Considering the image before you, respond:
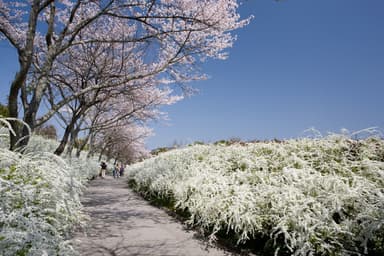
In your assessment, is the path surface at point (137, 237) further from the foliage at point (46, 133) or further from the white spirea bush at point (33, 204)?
the foliage at point (46, 133)

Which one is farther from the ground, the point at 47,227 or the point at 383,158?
the point at 383,158

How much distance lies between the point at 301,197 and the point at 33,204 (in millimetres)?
3096

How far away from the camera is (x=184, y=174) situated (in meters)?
5.61

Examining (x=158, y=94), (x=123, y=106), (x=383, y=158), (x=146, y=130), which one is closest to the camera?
(x=383, y=158)

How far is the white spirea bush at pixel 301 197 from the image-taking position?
2449mm

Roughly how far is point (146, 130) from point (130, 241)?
22.2 meters

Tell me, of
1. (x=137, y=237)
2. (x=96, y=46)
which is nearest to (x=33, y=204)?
(x=137, y=237)

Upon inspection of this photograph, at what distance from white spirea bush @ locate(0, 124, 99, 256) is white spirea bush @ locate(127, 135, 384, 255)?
2011 millimetres

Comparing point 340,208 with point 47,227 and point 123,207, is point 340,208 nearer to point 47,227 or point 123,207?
point 47,227

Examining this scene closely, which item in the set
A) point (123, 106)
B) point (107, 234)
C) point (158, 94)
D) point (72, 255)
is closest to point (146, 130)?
point (123, 106)

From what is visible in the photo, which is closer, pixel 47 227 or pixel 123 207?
pixel 47 227

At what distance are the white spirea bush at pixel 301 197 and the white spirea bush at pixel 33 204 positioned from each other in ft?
6.60

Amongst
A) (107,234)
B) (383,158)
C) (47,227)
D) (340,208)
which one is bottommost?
(107,234)

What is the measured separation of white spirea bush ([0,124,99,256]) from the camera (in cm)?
162
